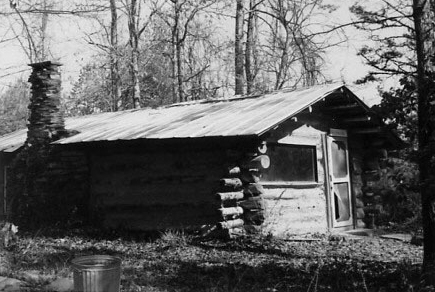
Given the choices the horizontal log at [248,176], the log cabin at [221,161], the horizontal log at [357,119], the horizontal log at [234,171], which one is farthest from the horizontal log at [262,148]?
the horizontal log at [357,119]

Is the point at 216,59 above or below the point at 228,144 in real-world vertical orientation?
above

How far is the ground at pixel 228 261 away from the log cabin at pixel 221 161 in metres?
0.80

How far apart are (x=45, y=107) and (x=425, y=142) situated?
10247mm

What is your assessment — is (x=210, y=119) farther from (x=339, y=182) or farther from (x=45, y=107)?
(x=45, y=107)

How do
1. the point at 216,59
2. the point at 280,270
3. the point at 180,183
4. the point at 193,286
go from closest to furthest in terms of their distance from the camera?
the point at 193,286
the point at 280,270
the point at 180,183
the point at 216,59

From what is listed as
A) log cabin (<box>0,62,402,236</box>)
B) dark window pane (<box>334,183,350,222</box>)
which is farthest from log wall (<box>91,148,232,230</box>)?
dark window pane (<box>334,183,350,222</box>)

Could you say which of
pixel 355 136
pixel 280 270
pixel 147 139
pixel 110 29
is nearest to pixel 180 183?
pixel 147 139

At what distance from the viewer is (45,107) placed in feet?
44.4

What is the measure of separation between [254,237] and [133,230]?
10.4ft

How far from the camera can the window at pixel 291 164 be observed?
11367 mm

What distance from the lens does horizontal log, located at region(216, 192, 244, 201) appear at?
10.1 meters

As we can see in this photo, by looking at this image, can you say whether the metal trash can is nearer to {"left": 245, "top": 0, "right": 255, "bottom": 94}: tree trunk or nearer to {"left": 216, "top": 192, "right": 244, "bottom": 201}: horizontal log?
{"left": 216, "top": 192, "right": 244, "bottom": 201}: horizontal log

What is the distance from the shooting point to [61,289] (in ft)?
20.0

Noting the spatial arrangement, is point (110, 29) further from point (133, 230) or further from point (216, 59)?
point (133, 230)
